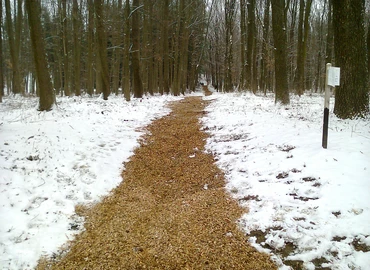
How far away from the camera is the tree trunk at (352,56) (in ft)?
23.7

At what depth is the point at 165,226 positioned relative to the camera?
13.3 ft

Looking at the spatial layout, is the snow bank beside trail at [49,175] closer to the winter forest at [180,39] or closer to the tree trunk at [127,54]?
the winter forest at [180,39]

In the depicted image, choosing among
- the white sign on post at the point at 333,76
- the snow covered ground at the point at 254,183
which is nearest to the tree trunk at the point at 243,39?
the snow covered ground at the point at 254,183

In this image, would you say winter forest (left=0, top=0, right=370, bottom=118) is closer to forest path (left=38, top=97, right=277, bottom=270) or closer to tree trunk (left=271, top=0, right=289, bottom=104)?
tree trunk (left=271, top=0, right=289, bottom=104)

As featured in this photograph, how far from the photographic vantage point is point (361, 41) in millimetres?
7223

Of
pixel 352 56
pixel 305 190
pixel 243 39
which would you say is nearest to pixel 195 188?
pixel 305 190

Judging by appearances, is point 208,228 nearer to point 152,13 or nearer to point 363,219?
point 363,219

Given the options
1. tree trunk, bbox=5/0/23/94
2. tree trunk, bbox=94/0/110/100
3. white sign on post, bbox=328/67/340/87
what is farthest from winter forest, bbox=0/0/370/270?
tree trunk, bbox=5/0/23/94

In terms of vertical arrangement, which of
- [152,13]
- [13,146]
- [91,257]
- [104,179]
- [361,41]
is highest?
[152,13]

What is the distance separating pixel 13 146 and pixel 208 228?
4594mm

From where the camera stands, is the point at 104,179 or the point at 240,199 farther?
the point at 104,179

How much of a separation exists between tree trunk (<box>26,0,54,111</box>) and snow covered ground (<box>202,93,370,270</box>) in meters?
6.66

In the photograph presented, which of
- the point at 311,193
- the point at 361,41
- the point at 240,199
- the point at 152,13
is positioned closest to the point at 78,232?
the point at 240,199

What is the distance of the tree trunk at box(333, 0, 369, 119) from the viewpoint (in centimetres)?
722
